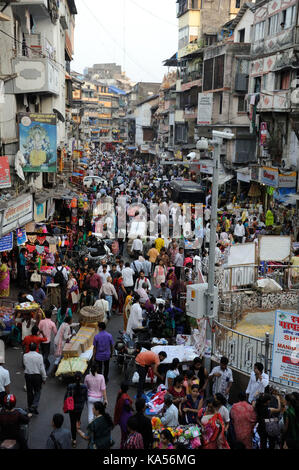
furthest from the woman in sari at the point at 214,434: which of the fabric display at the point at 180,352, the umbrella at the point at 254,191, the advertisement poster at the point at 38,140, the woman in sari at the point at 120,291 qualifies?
the umbrella at the point at 254,191

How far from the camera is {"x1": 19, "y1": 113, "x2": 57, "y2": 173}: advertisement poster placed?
1753 centimetres

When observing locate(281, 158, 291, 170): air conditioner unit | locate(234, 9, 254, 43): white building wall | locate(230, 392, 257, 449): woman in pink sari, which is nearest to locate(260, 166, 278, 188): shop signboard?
locate(281, 158, 291, 170): air conditioner unit

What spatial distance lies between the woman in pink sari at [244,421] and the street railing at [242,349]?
153 centimetres

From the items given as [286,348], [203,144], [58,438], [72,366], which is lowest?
[72,366]

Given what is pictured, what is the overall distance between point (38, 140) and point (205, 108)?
23.2 m

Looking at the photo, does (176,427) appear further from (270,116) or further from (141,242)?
(270,116)

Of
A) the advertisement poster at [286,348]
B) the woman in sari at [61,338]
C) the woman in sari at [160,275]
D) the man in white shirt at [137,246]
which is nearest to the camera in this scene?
the advertisement poster at [286,348]

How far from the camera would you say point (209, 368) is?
9.58 m

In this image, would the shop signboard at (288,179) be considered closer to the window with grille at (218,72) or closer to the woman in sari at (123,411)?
the window with grille at (218,72)

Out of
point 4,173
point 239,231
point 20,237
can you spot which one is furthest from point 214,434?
point 239,231

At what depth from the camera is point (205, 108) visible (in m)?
38.7

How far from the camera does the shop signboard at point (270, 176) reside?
2538 cm

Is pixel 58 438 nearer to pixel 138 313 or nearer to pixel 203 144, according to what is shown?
pixel 138 313
